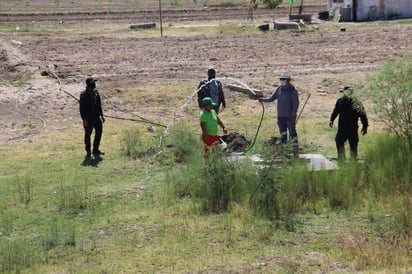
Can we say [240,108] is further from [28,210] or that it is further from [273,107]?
[28,210]

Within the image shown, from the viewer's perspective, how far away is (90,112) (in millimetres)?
15727

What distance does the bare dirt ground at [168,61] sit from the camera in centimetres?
2053

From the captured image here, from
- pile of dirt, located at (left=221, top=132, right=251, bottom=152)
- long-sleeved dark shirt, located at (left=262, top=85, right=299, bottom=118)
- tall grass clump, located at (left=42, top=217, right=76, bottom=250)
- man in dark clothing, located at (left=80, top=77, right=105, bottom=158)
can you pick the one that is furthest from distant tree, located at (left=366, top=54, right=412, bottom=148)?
tall grass clump, located at (left=42, top=217, right=76, bottom=250)

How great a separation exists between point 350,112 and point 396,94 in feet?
2.89

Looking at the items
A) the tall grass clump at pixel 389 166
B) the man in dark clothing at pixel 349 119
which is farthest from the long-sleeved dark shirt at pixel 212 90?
the tall grass clump at pixel 389 166

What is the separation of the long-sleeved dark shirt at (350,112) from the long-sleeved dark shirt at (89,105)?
4.81 m

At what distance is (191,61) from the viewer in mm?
26812

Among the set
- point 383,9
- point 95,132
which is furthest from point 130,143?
point 383,9

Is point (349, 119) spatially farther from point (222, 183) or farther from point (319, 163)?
point (222, 183)

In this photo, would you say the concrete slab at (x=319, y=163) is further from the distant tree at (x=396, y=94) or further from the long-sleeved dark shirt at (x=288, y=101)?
the distant tree at (x=396, y=94)

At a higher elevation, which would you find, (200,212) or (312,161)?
(312,161)

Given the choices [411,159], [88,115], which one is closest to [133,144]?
[88,115]

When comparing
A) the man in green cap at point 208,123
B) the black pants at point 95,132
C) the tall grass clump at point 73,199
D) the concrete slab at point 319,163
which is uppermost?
the man in green cap at point 208,123

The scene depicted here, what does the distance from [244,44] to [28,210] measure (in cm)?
1877
